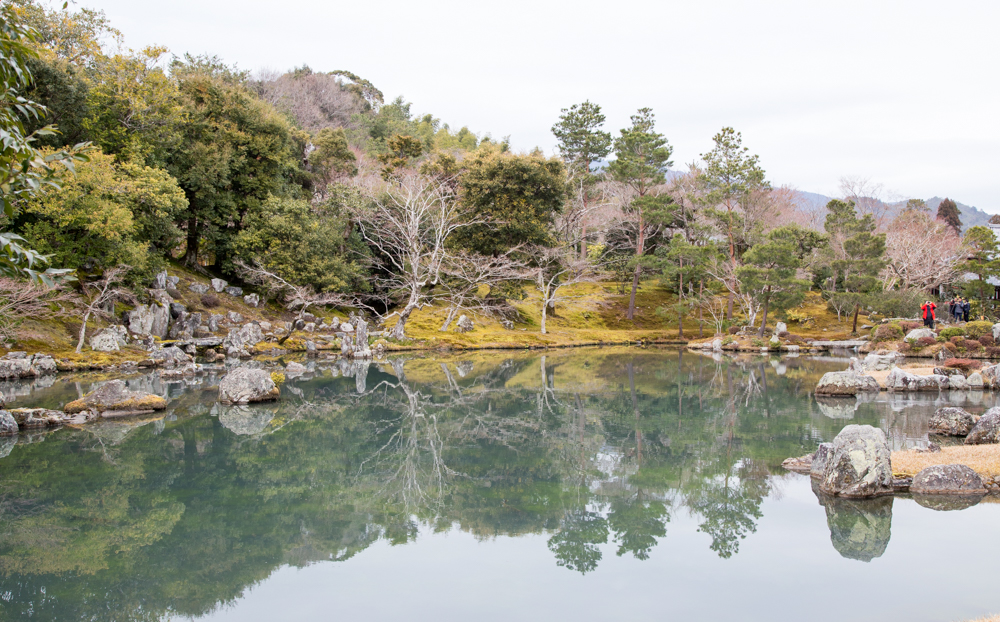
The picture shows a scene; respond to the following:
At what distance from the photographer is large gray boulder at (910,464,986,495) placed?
7723mm

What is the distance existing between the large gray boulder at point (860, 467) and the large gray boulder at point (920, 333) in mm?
20026

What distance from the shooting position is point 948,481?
25.7ft

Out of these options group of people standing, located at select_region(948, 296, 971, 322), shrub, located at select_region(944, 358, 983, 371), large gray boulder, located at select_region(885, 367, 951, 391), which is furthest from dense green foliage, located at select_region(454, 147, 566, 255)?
group of people standing, located at select_region(948, 296, 971, 322)

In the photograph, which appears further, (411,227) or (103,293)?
(411,227)

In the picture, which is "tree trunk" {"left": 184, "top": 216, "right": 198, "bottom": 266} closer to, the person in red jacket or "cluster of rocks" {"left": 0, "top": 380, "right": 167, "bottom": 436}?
"cluster of rocks" {"left": 0, "top": 380, "right": 167, "bottom": 436}

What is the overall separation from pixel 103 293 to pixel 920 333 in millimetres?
30976

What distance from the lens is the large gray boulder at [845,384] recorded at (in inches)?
613

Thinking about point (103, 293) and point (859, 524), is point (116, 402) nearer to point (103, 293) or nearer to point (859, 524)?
point (103, 293)

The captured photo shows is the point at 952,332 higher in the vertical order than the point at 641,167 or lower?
lower

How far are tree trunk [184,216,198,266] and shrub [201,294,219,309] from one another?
3.93 meters

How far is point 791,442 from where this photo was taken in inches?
423

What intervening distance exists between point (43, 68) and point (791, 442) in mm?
26530

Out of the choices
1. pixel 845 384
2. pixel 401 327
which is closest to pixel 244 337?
pixel 401 327

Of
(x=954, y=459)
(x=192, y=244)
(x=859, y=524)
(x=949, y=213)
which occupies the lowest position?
(x=859, y=524)
